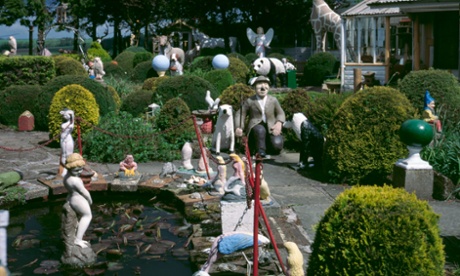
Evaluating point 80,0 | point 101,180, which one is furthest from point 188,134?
point 80,0

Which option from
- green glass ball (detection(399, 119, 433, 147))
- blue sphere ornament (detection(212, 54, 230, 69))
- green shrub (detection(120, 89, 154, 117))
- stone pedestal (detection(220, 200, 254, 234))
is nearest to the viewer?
stone pedestal (detection(220, 200, 254, 234))

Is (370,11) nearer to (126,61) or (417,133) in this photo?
(126,61)

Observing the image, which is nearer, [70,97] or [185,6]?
[70,97]

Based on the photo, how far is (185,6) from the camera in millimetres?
41312

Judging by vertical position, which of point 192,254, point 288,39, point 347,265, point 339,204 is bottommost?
point 192,254

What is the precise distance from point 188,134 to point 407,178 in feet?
16.2

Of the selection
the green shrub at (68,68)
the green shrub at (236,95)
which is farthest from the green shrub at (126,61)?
the green shrub at (236,95)

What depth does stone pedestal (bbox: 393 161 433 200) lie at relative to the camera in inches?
336

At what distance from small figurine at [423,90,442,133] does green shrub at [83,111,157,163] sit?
4647 millimetres

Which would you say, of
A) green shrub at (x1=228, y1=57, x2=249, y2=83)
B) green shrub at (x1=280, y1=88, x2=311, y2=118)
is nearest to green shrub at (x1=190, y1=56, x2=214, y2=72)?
green shrub at (x1=228, y1=57, x2=249, y2=83)

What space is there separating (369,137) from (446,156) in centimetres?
116

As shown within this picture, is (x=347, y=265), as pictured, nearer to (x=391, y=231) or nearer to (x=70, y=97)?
(x=391, y=231)

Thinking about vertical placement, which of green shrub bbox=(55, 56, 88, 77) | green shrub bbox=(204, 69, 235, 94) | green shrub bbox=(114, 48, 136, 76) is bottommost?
green shrub bbox=(204, 69, 235, 94)

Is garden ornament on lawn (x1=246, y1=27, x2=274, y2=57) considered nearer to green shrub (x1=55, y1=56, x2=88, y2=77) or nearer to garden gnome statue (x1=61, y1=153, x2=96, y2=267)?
green shrub (x1=55, y1=56, x2=88, y2=77)
